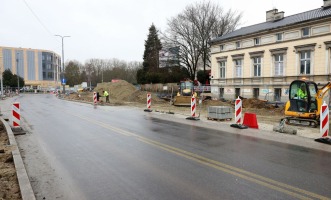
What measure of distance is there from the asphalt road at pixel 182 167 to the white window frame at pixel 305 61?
20911 millimetres

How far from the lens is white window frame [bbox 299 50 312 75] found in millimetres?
27469

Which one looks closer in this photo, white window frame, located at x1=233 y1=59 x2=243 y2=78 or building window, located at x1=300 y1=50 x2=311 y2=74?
building window, located at x1=300 y1=50 x2=311 y2=74

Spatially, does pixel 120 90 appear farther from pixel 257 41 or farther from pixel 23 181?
pixel 23 181

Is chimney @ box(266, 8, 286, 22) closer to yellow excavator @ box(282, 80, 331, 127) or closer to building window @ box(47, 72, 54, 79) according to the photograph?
yellow excavator @ box(282, 80, 331, 127)

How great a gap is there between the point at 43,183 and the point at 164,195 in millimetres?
2532

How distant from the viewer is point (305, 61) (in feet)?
91.4

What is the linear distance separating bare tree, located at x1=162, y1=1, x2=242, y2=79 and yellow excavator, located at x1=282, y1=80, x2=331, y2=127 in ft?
108

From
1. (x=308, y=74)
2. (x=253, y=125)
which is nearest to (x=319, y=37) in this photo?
(x=308, y=74)

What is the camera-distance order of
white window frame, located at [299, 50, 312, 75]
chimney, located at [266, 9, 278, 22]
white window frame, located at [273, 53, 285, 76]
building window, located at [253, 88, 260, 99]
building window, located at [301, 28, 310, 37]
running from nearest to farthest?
building window, located at [301, 28, 310, 37] → white window frame, located at [299, 50, 312, 75] → white window frame, located at [273, 53, 285, 76] → building window, located at [253, 88, 260, 99] → chimney, located at [266, 9, 278, 22]

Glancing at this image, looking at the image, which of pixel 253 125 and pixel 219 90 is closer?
pixel 253 125

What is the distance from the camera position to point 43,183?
18.1ft

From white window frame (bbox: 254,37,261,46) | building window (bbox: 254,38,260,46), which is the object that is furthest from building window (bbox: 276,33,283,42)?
building window (bbox: 254,38,260,46)

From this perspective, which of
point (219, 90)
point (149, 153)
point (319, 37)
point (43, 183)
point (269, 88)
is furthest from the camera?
point (219, 90)

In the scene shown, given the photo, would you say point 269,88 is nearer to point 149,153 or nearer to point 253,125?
point 253,125
